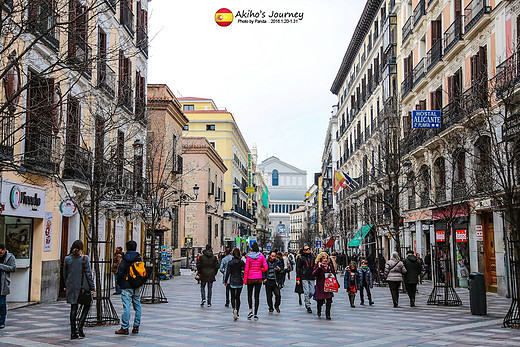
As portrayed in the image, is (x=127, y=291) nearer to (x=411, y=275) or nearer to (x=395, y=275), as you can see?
(x=395, y=275)

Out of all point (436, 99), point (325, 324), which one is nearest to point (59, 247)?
point (325, 324)

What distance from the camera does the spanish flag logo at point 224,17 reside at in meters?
15.4

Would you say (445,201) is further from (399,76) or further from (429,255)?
(399,76)

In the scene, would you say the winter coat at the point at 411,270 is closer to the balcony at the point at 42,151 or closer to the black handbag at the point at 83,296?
the black handbag at the point at 83,296

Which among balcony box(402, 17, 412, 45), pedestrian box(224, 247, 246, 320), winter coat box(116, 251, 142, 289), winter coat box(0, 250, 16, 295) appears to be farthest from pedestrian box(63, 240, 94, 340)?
balcony box(402, 17, 412, 45)

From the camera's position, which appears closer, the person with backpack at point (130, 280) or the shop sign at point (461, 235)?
the person with backpack at point (130, 280)

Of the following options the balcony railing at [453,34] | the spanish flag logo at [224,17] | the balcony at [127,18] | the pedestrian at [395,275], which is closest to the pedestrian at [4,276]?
the spanish flag logo at [224,17]

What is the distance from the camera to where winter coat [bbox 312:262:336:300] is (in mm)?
14320

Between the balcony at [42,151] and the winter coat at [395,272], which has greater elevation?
the balcony at [42,151]

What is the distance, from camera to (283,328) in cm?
1231

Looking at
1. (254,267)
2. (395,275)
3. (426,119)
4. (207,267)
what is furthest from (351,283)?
(426,119)

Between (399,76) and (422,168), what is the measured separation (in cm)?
834

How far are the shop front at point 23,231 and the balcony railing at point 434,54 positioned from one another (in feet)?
64.1

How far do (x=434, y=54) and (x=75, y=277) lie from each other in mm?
23255
